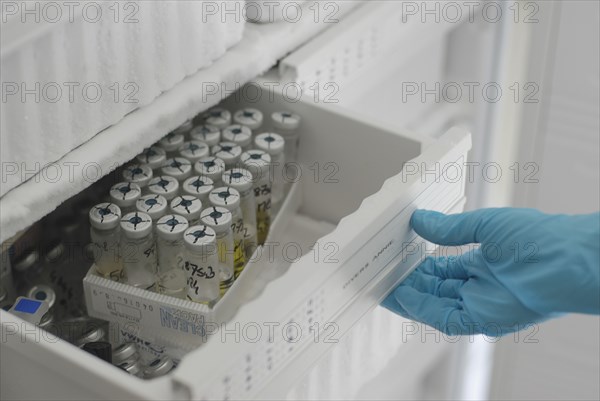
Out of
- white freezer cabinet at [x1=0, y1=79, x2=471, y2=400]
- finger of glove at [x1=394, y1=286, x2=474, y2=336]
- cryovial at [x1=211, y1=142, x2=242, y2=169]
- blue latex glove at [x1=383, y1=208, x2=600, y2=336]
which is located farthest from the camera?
cryovial at [x1=211, y1=142, x2=242, y2=169]

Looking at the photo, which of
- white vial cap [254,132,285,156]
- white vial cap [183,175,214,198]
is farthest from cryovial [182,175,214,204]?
white vial cap [254,132,285,156]

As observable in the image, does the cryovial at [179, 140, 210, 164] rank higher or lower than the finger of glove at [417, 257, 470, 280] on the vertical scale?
higher

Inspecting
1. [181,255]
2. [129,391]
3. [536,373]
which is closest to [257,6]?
[181,255]

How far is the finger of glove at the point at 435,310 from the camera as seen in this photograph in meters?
1.12

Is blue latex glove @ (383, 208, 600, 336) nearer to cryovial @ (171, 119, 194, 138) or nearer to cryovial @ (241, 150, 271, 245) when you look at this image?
cryovial @ (241, 150, 271, 245)

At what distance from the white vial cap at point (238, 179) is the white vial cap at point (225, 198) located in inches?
0.8

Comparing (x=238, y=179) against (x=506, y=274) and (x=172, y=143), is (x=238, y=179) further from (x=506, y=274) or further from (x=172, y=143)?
(x=506, y=274)

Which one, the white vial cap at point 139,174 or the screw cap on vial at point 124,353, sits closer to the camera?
the screw cap on vial at point 124,353

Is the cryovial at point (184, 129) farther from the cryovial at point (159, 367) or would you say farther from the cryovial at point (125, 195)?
the cryovial at point (159, 367)

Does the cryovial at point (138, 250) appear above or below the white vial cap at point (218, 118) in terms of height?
below

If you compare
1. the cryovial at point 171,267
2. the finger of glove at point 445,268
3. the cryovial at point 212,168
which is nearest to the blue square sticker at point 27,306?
the cryovial at point 171,267

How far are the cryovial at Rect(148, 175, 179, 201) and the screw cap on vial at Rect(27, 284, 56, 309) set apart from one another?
0.17 m

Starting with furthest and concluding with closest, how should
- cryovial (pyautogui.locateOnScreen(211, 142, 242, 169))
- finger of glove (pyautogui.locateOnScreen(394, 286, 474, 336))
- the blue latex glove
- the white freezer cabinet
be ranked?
cryovial (pyautogui.locateOnScreen(211, 142, 242, 169)), finger of glove (pyautogui.locateOnScreen(394, 286, 474, 336)), the blue latex glove, the white freezer cabinet

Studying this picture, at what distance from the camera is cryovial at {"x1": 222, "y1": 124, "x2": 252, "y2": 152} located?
49.9 inches
